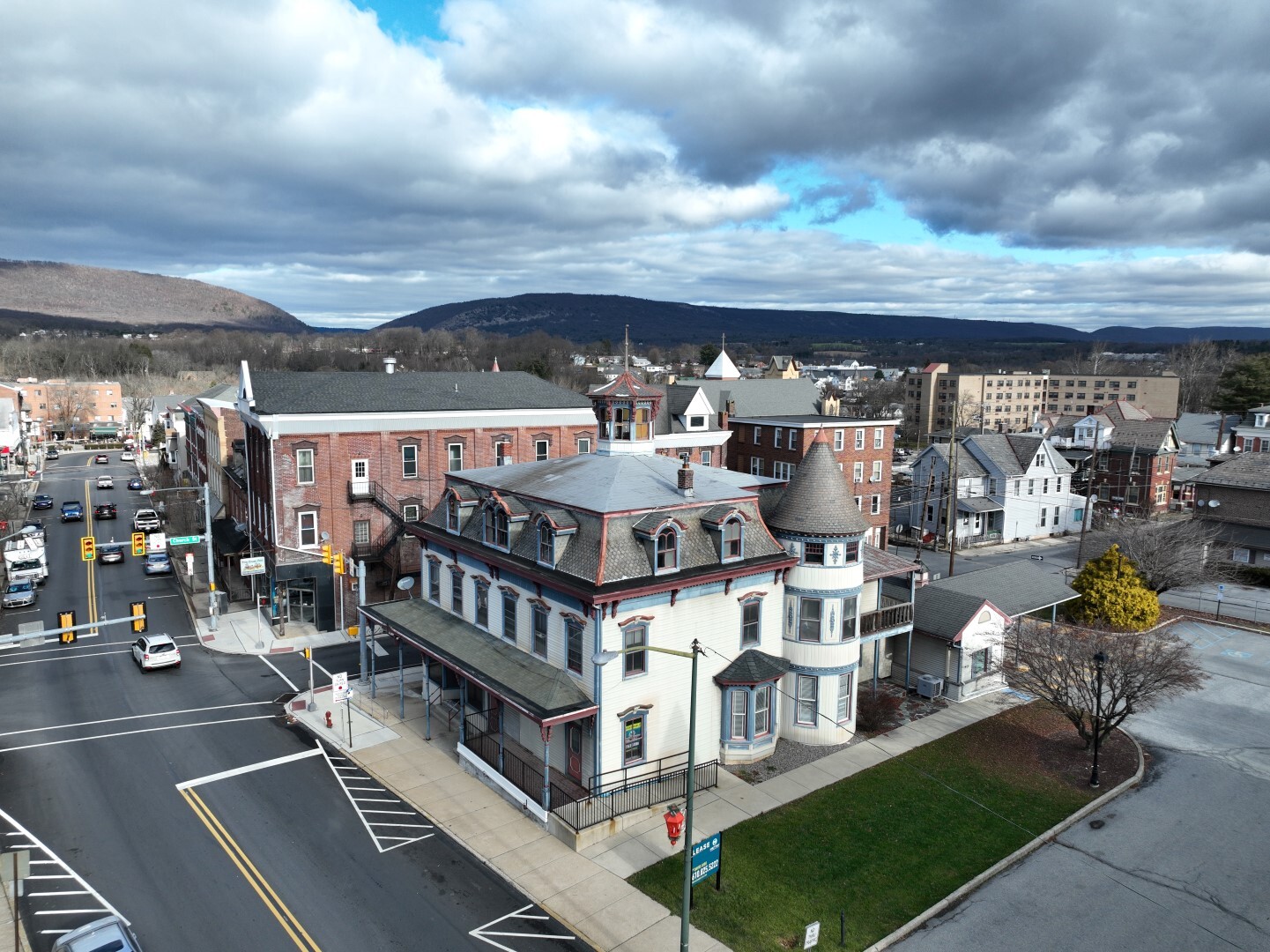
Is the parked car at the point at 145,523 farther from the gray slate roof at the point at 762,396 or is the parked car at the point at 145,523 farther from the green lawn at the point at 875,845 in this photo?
the green lawn at the point at 875,845

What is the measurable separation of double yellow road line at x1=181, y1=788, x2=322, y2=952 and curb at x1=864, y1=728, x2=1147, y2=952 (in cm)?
1350

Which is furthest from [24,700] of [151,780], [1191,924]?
[1191,924]

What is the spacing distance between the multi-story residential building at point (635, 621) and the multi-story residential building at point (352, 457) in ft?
43.7

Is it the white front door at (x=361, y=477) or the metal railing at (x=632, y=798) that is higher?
the white front door at (x=361, y=477)

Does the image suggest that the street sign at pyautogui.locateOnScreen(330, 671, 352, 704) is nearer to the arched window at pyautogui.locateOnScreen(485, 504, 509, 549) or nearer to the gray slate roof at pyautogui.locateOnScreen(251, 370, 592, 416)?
the arched window at pyautogui.locateOnScreen(485, 504, 509, 549)

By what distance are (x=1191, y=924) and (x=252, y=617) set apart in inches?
1736

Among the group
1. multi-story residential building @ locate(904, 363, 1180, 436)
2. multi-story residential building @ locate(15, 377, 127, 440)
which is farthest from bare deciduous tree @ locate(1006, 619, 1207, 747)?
multi-story residential building @ locate(15, 377, 127, 440)

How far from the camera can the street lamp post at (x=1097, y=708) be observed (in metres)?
27.2

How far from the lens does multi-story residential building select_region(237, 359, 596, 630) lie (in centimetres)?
4406

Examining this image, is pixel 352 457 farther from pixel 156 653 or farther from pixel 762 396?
pixel 762 396

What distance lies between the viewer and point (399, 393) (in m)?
48.5

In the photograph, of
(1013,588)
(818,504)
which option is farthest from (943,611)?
(818,504)

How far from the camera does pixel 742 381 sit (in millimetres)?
77062

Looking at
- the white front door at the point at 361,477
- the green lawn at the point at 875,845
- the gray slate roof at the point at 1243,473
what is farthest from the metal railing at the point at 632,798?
the gray slate roof at the point at 1243,473
